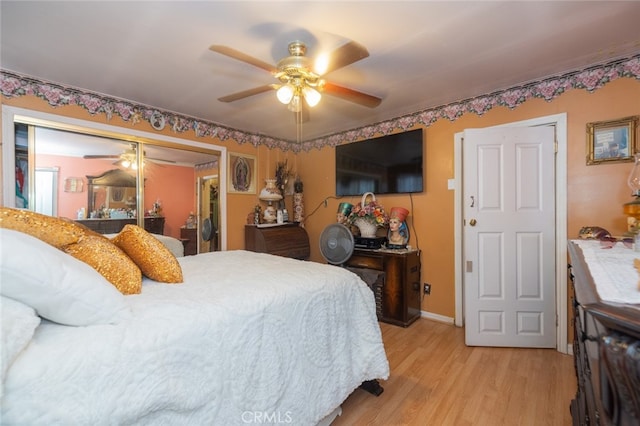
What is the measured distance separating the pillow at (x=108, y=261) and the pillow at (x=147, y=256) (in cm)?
13

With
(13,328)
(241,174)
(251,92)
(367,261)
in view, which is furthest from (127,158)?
(367,261)

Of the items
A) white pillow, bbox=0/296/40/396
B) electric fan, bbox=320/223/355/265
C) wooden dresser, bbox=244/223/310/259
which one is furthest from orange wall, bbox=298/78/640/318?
white pillow, bbox=0/296/40/396

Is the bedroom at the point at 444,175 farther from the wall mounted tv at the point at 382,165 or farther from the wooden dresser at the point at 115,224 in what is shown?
the wooden dresser at the point at 115,224

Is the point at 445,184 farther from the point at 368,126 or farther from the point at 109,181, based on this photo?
the point at 109,181

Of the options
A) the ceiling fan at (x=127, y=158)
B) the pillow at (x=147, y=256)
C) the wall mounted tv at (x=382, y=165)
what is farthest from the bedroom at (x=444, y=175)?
the pillow at (x=147, y=256)

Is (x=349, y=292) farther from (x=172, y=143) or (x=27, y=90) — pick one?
(x=27, y=90)

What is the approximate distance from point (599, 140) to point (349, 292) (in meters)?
2.24

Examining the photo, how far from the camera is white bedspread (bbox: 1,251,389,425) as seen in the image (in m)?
0.70

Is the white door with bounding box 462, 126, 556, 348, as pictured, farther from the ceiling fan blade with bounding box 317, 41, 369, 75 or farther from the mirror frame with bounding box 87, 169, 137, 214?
the mirror frame with bounding box 87, 169, 137, 214

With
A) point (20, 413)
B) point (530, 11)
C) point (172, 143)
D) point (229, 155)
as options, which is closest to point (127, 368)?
point (20, 413)

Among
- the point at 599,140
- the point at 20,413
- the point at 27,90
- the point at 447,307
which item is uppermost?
the point at 27,90

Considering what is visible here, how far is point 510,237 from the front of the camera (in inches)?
92.2

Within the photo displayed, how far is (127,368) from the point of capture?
2.56 feet

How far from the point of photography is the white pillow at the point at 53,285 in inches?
27.6
